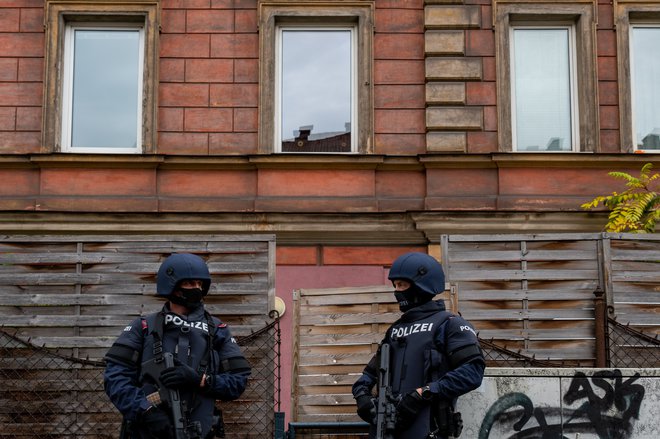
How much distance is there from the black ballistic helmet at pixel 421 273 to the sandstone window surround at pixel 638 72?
762 centimetres

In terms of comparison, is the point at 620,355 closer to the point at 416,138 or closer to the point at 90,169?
the point at 416,138

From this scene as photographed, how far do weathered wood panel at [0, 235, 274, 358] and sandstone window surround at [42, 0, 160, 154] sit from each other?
4.67m

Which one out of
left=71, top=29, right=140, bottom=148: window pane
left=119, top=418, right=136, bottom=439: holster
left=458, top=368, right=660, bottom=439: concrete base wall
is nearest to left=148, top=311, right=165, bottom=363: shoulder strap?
left=119, top=418, right=136, bottom=439: holster

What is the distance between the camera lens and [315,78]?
14.3 meters

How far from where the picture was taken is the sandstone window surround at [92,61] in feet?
45.1

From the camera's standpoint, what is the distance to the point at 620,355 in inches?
364

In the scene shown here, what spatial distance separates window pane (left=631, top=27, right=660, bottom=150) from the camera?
14016 millimetres

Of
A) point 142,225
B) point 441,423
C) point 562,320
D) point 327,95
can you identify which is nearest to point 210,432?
point 441,423

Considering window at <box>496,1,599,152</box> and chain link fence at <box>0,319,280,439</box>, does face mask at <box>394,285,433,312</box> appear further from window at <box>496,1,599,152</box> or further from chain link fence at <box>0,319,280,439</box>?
window at <box>496,1,599,152</box>

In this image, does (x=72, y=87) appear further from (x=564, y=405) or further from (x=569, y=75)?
(x=564, y=405)

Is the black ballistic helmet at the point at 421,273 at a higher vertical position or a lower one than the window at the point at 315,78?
lower

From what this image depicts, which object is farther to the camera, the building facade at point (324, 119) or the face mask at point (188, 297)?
the building facade at point (324, 119)

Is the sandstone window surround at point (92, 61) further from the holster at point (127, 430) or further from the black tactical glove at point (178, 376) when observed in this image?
the black tactical glove at point (178, 376)

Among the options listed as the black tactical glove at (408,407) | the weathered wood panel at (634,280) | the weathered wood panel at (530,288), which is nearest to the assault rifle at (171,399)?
the black tactical glove at (408,407)
